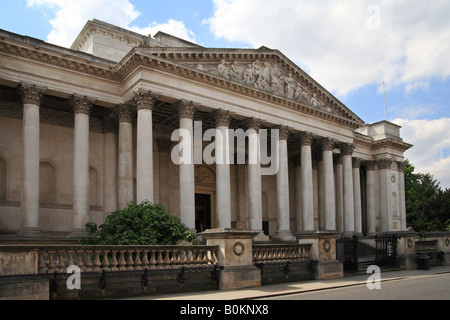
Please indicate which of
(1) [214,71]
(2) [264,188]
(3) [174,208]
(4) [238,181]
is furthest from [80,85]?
(2) [264,188]

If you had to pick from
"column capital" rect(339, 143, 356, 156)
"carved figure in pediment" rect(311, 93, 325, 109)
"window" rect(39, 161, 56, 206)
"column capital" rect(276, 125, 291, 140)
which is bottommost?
"window" rect(39, 161, 56, 206)

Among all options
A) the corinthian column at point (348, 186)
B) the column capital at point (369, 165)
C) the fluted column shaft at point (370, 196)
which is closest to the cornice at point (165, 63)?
the corinthian column at point (348, 186)

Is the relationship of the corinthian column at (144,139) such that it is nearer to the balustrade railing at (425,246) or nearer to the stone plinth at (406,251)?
the stone plinth at (406,251)

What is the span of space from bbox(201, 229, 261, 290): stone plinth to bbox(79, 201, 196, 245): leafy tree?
3.17 m

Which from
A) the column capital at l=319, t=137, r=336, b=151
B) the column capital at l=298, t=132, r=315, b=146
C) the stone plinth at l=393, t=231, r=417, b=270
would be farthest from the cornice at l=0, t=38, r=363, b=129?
the stone plinth at l=393, t=231, r=417, b=270

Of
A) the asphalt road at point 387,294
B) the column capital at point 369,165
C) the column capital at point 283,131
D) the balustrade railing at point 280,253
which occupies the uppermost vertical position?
the column capital at point 283,131

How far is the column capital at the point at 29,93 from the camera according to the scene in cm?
2325

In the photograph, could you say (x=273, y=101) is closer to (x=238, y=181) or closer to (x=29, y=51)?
(x=238, y=181)

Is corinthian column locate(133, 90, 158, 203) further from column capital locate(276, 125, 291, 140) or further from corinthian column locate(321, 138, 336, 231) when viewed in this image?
corinthian column locate(321, 138, 336, 231)

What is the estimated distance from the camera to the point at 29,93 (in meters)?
23.4

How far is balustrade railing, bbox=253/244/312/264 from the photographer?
55.7 ft

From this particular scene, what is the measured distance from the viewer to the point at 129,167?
2619 cm

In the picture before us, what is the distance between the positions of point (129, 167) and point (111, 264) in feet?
43.7

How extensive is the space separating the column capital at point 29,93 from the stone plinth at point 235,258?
13.3 meters
